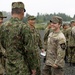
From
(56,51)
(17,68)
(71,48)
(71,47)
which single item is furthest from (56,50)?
(71,48)

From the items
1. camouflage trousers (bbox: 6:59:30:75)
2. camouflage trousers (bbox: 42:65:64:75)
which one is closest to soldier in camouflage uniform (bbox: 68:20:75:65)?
camouflage trousers (bbox: 42:65:64:75)

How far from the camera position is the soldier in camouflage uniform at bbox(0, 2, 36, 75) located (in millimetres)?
5629

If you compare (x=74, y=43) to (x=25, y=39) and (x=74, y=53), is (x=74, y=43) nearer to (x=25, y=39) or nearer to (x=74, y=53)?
(x=74, y=53)

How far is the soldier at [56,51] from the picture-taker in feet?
22.4

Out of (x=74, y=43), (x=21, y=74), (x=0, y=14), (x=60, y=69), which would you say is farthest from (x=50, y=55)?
(x=74, y=43)

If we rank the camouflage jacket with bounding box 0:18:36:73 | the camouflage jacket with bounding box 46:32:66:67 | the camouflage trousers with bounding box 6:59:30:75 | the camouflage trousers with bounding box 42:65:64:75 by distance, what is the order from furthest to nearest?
the camouflage trousers with bounding box 42:65:64:75
the camouflage jacket with bounding box 46:32:66:67
the camouflage trousers with bounding box 6:59:30:75
the camouflage jacket with bounding box 0:18:36:73

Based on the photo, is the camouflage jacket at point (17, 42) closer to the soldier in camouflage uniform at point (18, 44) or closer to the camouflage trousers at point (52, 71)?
the soldier in camouflage uniform at point (18, 44)

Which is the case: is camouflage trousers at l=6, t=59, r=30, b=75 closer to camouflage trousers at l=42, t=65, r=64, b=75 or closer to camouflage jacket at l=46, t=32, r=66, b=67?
camouflage jacket at l=46, t=32, r=66, b=67

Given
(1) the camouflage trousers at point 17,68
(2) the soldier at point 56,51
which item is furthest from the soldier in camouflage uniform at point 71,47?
(1) the camouflage trousers at point 17,68

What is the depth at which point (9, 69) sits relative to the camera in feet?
19.3

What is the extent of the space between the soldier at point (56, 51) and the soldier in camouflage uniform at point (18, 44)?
117cm

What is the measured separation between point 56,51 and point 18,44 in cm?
154

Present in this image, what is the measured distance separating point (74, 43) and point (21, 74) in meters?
7.12

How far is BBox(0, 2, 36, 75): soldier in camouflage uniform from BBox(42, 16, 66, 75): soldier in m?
1.17
